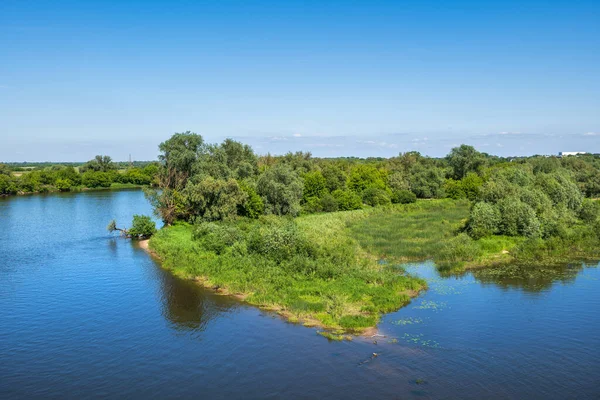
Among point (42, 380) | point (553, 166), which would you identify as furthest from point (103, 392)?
point (553, 166)

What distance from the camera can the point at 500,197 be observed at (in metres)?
52.4

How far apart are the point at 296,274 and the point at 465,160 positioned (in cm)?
8594

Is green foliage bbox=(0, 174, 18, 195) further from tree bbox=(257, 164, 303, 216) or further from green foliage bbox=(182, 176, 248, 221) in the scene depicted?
tree bbox=(257, 164, 303, 216)

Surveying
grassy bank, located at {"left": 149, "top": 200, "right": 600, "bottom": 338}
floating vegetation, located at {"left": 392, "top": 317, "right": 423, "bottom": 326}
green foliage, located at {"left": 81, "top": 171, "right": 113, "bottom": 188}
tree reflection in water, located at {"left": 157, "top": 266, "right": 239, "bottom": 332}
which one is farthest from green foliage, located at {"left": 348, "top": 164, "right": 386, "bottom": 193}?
green foliage, located at {"left": 81, "top": 171, "right": 113, "bottom": 188}

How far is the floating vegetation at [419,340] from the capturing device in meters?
24.5

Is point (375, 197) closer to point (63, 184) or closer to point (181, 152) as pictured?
point (181, 152)

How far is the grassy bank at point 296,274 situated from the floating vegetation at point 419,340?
7.80ft

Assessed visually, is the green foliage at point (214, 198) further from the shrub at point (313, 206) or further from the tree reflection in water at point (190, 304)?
the tree reflection in water at point (190, 304)

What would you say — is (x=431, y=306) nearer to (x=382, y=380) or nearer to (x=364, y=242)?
(x=382, y=380)

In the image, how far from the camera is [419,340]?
2505cm

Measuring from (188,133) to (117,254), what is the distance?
2603 cm

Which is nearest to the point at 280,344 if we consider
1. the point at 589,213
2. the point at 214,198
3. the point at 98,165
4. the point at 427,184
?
the point at 214,198

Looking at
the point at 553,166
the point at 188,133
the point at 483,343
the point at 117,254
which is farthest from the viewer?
the point at 553,166

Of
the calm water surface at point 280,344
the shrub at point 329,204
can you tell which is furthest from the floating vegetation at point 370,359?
the shrub at point 329,204
